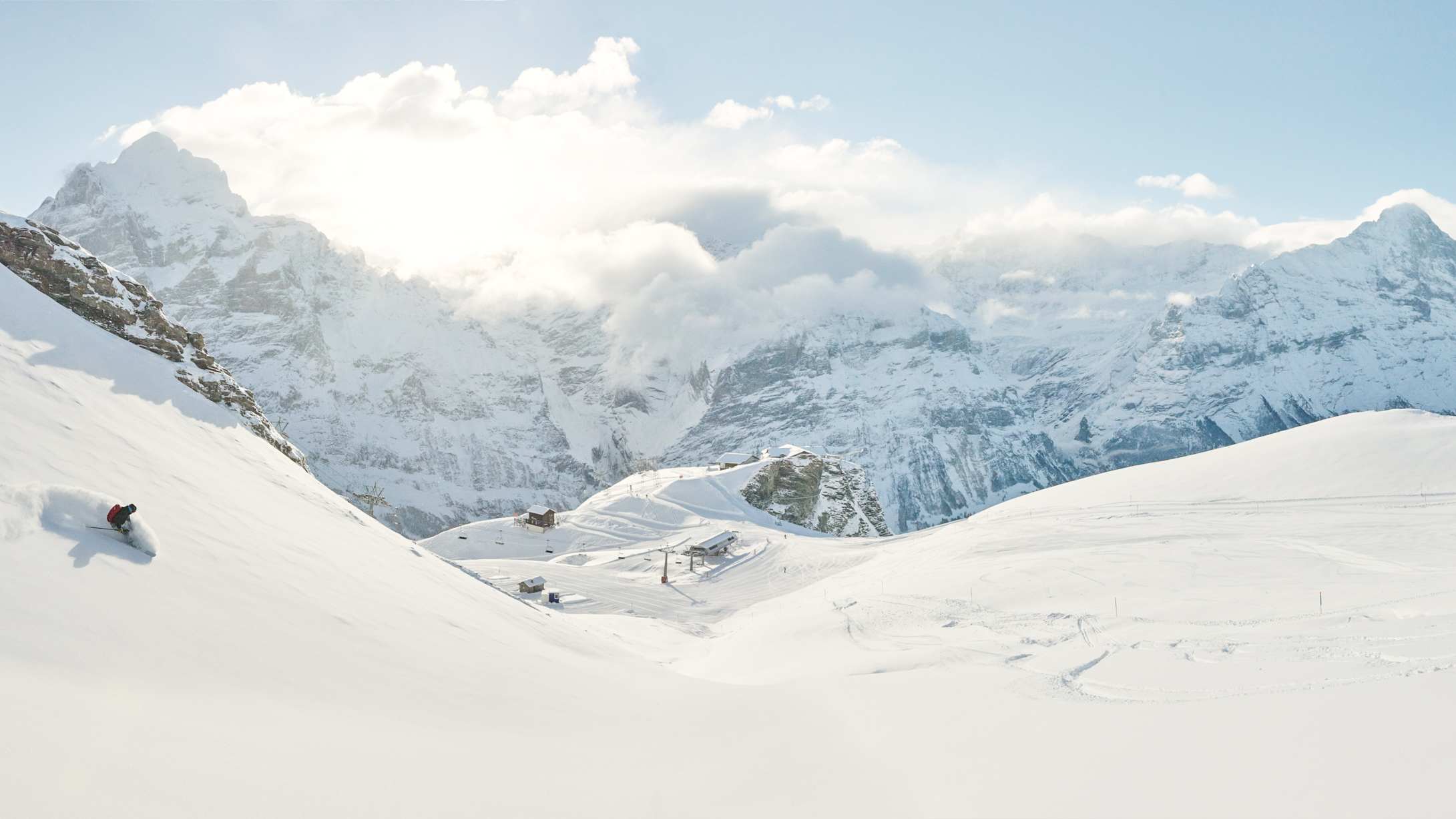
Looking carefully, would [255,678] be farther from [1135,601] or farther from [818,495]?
[818,495]

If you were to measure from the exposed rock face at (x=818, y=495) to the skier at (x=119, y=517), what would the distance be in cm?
9438

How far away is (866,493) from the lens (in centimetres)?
12706

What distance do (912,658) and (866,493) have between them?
110 meters

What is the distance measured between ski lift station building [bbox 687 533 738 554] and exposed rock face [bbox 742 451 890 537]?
106ft

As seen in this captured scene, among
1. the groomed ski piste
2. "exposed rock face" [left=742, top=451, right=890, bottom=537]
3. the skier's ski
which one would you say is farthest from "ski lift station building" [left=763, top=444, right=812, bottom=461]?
the skier's ski

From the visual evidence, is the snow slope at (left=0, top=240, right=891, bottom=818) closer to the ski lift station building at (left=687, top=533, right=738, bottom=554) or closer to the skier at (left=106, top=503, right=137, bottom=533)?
the skier at (left=106, top=503, right=137, bottom=533)

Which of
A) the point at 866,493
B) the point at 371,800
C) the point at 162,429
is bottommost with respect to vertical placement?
the point at 866,493

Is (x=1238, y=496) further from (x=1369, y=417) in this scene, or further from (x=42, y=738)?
(x=42, y=738)

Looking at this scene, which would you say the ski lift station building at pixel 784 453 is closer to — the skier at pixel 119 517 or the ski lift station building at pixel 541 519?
the ski lift station building at pixel 541 519

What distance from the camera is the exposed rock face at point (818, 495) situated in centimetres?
10769

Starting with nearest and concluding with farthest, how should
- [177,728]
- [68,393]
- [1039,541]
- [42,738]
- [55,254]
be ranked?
[42,738] → [177,728] → [68,393] → [55,254] → [1039,541]

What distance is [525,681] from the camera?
11.6 metres

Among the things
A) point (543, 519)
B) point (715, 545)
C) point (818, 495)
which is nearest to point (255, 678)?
point (715, 545)

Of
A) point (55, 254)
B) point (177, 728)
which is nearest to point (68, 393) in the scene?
point (177, 728)
